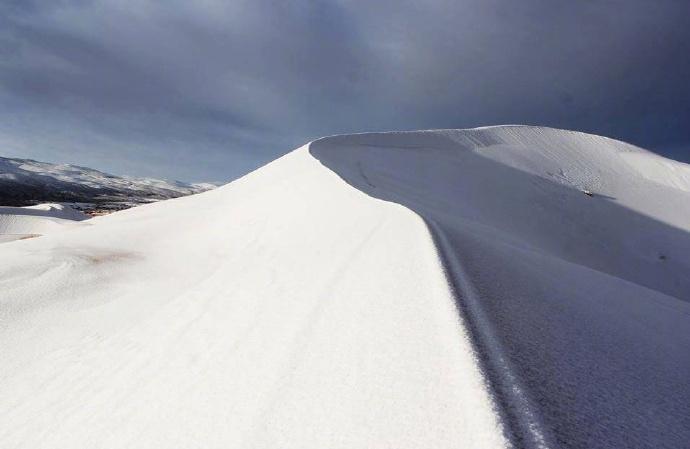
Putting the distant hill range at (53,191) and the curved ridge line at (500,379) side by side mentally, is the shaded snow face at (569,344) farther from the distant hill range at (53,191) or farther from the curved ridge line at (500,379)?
the distant hill range at (53,191)

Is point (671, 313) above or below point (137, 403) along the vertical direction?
above

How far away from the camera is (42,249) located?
5375mm

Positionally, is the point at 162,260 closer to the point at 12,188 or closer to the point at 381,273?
the point at 381,273

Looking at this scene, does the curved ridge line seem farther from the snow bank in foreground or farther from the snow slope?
the snow slope

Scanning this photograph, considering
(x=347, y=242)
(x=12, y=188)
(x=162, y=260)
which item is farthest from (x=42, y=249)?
(x=12, y=188)

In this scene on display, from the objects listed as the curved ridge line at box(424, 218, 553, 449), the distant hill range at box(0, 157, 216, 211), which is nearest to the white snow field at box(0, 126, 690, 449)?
the curved ridge line at box(424, 218, 553, 449)

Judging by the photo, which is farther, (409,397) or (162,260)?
(162,260)

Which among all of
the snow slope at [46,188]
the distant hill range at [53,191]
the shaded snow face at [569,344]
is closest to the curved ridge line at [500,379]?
the shaded snow face at [569,344]

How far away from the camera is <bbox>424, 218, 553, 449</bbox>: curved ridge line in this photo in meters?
1.09

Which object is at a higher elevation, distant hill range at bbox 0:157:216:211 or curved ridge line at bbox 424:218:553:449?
curved ridge line at bbox 424:218:553:449

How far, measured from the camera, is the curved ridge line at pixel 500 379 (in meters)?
1.09

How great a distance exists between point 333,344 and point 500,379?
764 mm

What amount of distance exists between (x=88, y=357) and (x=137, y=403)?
1.11m

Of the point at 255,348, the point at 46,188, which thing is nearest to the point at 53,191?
the point at 46,188
